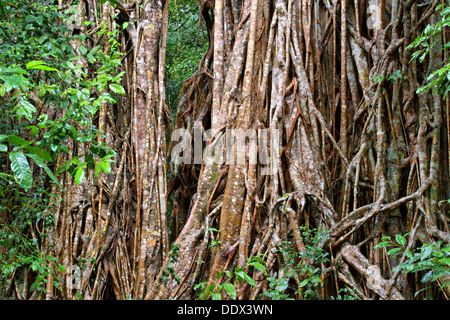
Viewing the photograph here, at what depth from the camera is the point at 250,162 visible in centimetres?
399

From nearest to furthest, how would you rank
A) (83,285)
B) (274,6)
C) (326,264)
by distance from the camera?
(326,264)
(83,285)
(274,6)

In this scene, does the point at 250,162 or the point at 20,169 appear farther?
the point at 250,162

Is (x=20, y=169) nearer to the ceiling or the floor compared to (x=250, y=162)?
nearer to the floor

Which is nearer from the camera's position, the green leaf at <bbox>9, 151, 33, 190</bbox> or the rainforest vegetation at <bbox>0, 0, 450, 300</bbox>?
the green leaf at <bbox>9, 151, 33, 190</bbox>

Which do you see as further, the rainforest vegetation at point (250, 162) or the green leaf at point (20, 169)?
the rainforest vegetation at point (250, 162)

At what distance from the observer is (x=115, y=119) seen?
476 centimetres

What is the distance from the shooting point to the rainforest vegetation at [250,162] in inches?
124

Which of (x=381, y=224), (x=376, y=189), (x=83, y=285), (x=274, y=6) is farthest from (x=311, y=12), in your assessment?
(x=83, y=285)

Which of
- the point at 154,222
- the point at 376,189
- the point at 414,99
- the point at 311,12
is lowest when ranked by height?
the point at 154,222

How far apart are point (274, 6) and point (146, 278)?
3090 mm

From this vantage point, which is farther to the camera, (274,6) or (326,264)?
(274,6)

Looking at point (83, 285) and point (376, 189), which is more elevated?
point (376, 189)

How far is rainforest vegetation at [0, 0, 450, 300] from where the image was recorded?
3.16 meters

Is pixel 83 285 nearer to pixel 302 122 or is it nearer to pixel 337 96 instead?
pixel 302 122
